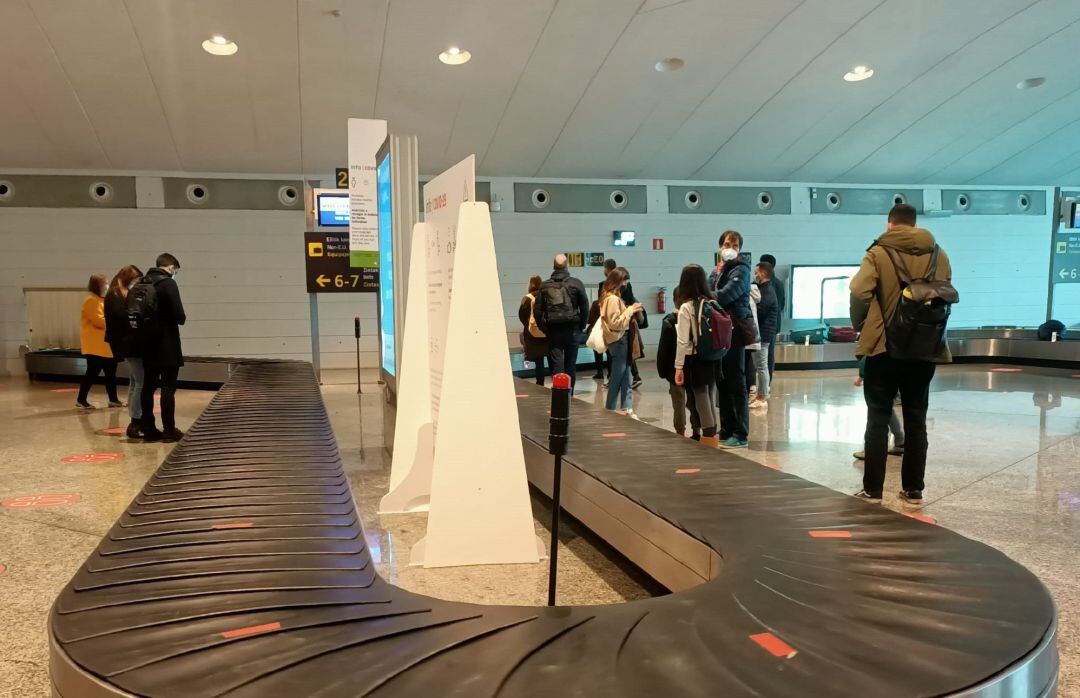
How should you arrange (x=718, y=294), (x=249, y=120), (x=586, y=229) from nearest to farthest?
1. (x=718, y=294)
2. (x=249, y=120)
3. (x=586, y=229)

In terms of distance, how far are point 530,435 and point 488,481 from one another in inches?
53.3

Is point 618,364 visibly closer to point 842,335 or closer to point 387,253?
point 387,253

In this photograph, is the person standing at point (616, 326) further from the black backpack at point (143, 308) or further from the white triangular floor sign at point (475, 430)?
the black backpack at point (143, 308)

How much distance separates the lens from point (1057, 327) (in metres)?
11.9

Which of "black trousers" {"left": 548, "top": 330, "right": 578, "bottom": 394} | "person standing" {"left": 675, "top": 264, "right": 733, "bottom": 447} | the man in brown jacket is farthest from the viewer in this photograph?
"black trousers" {"left": 548, "top": 330, "right": 578, "bottom": 394}

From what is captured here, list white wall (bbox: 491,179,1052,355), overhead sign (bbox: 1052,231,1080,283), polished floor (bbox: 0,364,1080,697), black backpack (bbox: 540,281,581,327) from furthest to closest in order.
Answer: white wall (bbox: 491,179,1052,355) < overhead sign (bbox: 1052,231,1080,283) < black backpack (bbox: 540,281,581,327) < polished floor (bbox: 0,364,1080,697)

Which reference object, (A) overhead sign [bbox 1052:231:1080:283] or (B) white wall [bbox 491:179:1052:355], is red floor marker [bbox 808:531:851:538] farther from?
(B) white wall [bbox 491:179:1052:355]

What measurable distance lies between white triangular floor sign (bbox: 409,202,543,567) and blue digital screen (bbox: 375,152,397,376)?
8.93ft

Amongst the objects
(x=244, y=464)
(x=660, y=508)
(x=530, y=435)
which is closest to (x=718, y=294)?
(x=530, y=435)

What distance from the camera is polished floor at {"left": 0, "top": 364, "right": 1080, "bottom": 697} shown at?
119 inches

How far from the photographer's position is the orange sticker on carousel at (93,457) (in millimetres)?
5750

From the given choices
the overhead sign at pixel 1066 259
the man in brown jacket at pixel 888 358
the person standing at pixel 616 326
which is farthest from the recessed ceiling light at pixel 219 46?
the overhead sign at pixel 1066 259

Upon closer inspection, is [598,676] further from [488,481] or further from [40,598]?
[40,598]

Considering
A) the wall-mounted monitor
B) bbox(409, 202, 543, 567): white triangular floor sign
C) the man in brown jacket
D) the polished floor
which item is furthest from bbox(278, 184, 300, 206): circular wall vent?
the man in brown jacket
